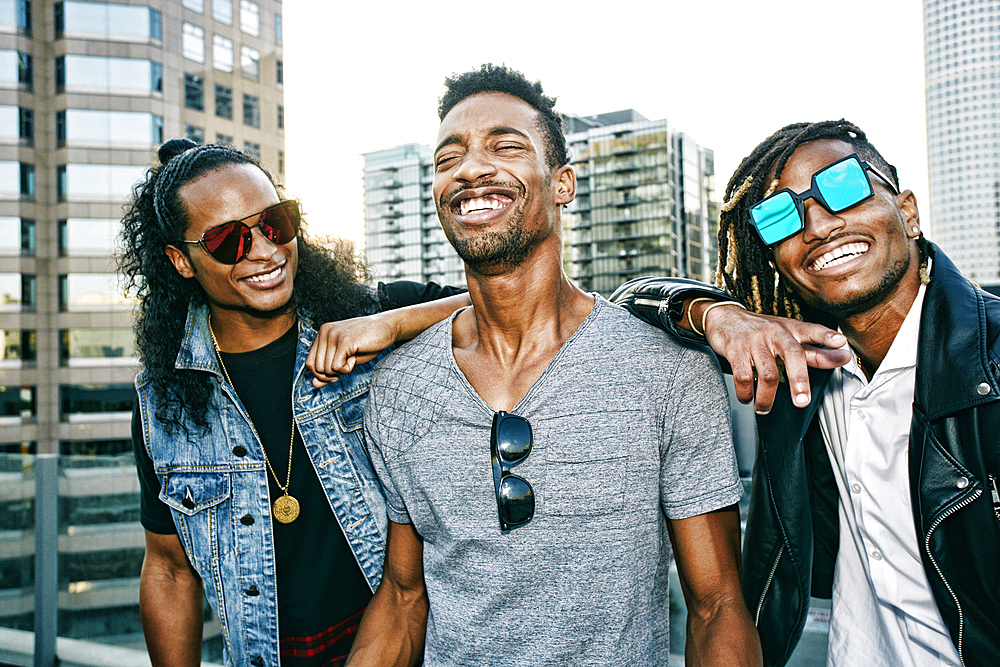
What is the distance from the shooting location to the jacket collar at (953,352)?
1.60 m

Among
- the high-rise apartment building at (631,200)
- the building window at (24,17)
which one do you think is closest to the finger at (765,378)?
the building window at (24,17)

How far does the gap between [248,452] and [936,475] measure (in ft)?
A: 6.59

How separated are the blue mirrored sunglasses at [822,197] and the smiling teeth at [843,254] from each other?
10 cm

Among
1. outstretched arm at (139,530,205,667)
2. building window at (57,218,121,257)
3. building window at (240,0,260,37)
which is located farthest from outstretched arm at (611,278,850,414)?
building window at (240,0,260,37)

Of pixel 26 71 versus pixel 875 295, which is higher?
pixel 26 71

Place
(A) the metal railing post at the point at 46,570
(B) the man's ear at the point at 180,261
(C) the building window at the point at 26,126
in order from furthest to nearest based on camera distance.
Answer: (C) the building window at the point at 26,126 → (A) the metal railing post at the point at 46,570 → (B) the man's ear at the point at 180,261

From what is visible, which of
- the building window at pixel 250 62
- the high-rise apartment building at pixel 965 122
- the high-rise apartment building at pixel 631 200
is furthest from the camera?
the high-rise apartment building at pixel 965 122

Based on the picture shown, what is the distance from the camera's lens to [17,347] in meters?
36.3

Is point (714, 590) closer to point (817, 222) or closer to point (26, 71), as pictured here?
point (817, 222)

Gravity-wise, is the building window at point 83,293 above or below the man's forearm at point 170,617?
above

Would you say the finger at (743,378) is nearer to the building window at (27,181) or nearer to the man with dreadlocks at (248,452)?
the man with dreadlocks at (248,452)

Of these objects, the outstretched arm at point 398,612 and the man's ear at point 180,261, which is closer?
the outstretched arm at point 398,612

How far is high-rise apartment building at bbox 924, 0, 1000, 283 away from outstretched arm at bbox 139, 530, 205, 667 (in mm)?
162101

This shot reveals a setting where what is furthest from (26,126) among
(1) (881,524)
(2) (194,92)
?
(1) (881,524)
